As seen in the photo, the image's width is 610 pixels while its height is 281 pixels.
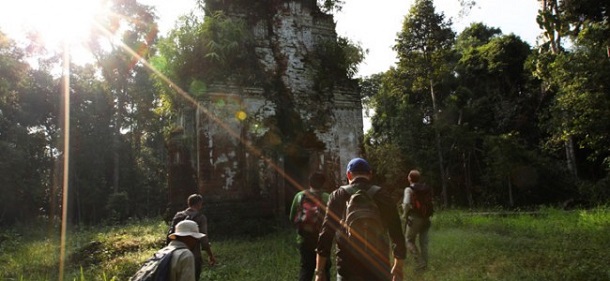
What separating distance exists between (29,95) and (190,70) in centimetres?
1998

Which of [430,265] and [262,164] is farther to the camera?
[262,164]

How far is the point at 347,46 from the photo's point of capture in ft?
43.6

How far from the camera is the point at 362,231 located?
3355 millimetres

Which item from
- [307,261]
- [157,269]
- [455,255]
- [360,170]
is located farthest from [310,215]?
[455,255]

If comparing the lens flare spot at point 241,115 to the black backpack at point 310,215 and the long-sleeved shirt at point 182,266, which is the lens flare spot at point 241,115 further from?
the long-sleeved shirt at point 182,266

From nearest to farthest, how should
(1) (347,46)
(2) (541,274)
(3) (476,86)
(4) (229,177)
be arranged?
(2) (541,274) < (4) (229,177) < (1) (347,46) < (3) (476,86)

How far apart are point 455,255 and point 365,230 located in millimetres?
4505

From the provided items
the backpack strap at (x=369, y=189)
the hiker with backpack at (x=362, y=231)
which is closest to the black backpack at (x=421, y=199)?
the hiker with backpack at (x=362, y=231)

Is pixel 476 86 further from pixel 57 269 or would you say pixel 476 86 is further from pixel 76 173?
pixel 76 173

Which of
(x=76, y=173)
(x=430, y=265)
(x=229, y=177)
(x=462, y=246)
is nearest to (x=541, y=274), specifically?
(x=430, y=265)

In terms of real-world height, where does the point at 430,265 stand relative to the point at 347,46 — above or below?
below

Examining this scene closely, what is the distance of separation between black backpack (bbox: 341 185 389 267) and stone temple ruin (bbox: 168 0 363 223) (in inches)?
307

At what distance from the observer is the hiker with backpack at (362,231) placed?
336 centimetres

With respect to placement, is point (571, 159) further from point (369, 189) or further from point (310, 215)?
point (369, 189)
